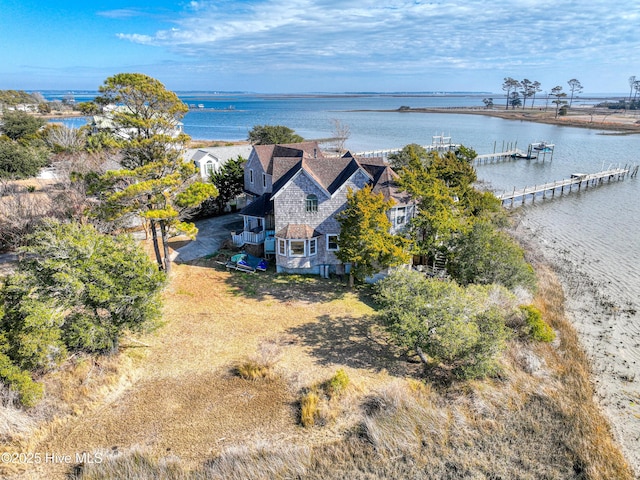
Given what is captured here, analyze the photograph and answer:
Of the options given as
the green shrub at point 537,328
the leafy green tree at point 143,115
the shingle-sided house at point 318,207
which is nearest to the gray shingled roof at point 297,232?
the shingle-sided house at point 318,207

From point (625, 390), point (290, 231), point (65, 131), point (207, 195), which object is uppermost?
point (65, 131)

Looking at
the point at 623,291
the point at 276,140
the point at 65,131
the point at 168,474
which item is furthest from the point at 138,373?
the point at 276,140

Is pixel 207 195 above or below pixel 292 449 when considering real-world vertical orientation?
above

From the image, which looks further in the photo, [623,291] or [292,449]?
[623,291]

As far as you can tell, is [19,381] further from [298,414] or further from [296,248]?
[296,248]

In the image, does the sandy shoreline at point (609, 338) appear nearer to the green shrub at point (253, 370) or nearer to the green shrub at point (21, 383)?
the green shrub at point (253, 370)

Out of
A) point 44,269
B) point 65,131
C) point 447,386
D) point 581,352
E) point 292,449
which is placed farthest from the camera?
point 65,131

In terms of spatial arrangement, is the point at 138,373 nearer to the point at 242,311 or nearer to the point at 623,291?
the point at 242,311
